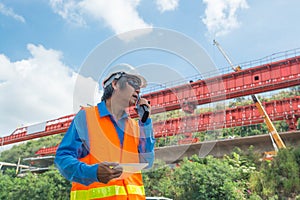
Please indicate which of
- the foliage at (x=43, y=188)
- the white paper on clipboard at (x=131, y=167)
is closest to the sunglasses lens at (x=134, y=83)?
the white paper on clipboard at (x=131, y=167)

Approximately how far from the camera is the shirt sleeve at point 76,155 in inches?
60.0

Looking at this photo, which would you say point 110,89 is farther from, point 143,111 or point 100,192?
point 100,192

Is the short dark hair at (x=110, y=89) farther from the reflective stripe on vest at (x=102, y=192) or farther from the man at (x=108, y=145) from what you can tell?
the reflective stripe on vest at (x=102, y=192)

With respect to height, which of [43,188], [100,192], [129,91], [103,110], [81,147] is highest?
[129,91]

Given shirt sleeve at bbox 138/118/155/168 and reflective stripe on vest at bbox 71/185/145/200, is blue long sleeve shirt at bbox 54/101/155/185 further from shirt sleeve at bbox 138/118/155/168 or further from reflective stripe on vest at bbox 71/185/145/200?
reflective stripe on vest at bbox 71/185/145/200

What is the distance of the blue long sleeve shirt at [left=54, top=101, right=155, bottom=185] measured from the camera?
1.54 metres

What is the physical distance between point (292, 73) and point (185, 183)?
24.3ft

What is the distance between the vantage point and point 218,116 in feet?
11.3

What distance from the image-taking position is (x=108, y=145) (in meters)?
1.70

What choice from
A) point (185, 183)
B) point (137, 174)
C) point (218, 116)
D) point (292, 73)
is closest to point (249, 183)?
point (185, 183)

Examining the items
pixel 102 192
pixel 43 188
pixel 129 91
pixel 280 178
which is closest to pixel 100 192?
pixel 102 192

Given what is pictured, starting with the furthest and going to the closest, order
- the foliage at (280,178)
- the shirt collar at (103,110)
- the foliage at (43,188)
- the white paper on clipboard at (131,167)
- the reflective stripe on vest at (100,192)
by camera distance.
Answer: the foliage at (43,188) < the foliage at (280,178) < the shirt collar at (103,110) < the reflective stripe on vest at (100,192) < the white paper on clipboard at (131,167)

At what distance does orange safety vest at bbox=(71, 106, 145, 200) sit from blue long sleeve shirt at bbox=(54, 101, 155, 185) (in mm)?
29

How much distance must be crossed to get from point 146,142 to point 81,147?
15.2 inches
